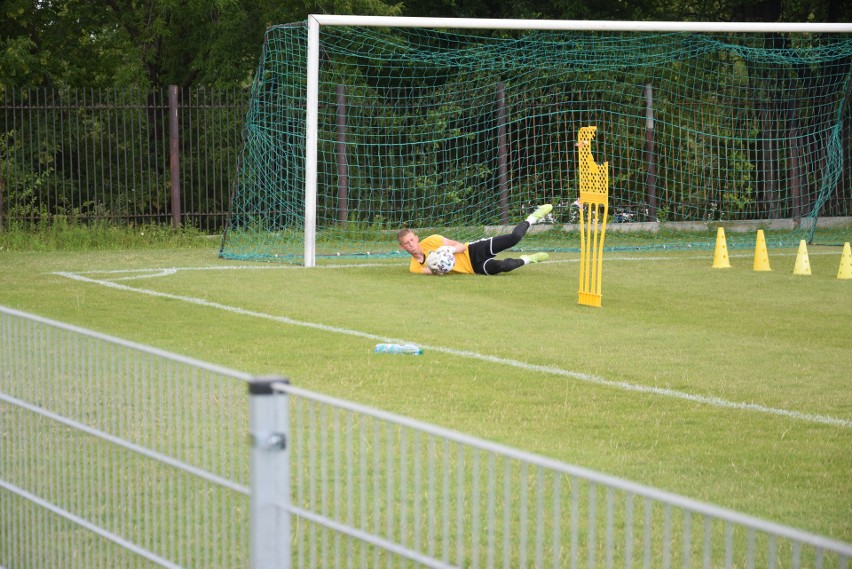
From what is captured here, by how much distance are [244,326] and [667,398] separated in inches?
168

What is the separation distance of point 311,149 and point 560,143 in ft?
28.5

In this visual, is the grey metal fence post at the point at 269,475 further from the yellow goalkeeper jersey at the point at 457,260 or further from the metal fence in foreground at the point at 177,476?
the yellow goalkeeper jersey at the point at 457,260

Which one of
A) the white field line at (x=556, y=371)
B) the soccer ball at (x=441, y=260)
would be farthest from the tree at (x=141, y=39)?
the white field line at (x=556, y=371)

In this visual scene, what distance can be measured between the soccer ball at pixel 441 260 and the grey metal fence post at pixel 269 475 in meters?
12.4

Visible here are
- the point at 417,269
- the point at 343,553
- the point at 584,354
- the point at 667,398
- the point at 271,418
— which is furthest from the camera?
the point at 417,269

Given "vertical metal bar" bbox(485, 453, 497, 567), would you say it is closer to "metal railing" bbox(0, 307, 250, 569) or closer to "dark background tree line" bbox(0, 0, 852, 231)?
"metal railing" bbox(0, 307, 250, 569)

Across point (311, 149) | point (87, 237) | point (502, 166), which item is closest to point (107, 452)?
point (311, 149)

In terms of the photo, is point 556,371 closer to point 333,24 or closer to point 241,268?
point 241,268

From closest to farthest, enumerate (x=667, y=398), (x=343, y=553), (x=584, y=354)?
(x=343, y=553)
(x=667, y=398)
(x=584, y=354)

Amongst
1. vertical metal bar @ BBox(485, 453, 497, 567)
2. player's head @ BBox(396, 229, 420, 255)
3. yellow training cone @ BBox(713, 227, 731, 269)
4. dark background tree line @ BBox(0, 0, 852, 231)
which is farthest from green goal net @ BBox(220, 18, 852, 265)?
vertical metal bar @ BBox(485, 453, 497, 567)

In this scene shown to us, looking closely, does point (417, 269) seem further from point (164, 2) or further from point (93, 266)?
point (164, 2)

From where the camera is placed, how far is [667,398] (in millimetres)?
7809

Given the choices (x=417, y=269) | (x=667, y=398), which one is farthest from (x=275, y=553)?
(x=417, y=269)

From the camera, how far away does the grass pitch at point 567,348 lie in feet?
20.5
